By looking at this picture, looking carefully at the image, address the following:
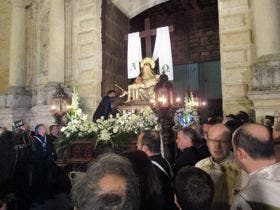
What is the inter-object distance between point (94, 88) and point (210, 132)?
27.0ft

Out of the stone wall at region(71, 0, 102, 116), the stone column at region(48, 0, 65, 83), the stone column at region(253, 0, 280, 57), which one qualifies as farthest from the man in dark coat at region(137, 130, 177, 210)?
the stone column at region(48, 0, 65, 83)

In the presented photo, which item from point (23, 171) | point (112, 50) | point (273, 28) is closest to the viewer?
point (23, 171)

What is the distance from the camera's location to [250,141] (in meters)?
2.21

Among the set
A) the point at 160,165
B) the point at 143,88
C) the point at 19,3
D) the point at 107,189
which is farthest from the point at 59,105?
the point at 107,189

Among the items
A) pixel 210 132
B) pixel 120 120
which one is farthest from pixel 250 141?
pixel 120 120

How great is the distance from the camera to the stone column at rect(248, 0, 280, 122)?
7.90 m

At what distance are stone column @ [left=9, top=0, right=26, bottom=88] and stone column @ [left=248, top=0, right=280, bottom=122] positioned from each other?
332 inches

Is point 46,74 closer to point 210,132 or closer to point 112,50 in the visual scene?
point 112,50

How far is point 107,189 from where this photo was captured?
56.6 inches

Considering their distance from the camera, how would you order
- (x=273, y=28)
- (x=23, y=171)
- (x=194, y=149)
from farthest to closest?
(x=273, y=28)
(x=23, y=171)
(x=194, y=149)

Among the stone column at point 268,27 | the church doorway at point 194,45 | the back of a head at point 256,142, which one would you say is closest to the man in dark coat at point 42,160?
the stone column at point 268,27

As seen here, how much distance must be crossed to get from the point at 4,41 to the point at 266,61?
33.6 ft

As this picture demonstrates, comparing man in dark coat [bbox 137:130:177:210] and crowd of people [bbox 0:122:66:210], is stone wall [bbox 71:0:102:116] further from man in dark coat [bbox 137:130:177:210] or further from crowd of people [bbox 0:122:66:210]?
man in dark coat [bbox 137:130:177:210]

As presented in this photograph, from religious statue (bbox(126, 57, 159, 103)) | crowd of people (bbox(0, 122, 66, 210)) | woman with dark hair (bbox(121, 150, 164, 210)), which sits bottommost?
crowd of people (bbox(0, 122, 66, 210))
